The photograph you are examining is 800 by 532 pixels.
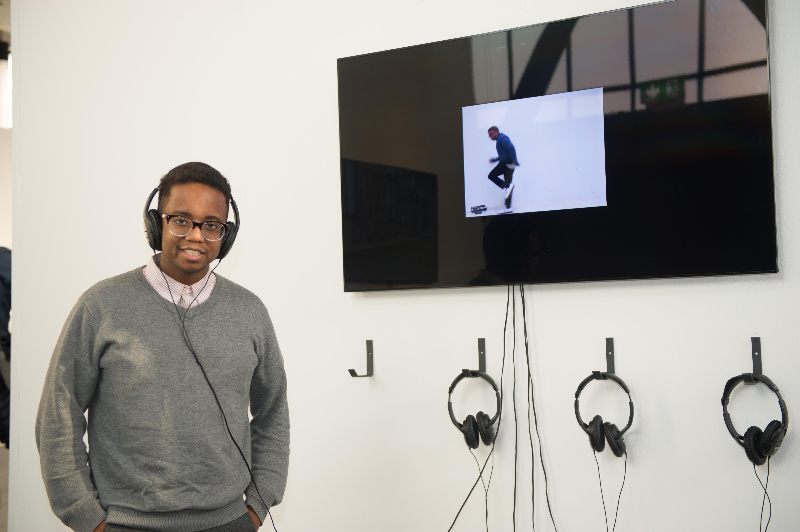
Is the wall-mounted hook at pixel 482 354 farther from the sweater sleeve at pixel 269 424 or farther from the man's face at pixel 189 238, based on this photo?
the man's face at pixel 189 238

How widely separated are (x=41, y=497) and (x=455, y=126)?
2508mm

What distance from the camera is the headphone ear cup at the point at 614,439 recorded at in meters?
1.89

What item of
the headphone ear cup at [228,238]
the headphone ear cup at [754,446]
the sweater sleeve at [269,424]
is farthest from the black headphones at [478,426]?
the headphone ear cup at [228,238]

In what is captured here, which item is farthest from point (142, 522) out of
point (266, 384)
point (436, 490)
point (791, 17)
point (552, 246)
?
point (791, 17)

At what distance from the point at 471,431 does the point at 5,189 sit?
5083 mm

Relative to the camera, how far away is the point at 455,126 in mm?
2209

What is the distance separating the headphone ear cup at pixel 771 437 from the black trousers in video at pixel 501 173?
1039 mm

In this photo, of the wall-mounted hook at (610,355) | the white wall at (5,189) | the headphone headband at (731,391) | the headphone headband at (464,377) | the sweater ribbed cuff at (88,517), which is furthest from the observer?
the white wall at (5,189)

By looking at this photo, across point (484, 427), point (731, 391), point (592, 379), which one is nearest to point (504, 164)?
point (592, 379)

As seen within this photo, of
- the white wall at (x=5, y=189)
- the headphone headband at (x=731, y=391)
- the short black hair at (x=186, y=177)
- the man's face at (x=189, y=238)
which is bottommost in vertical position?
the headphone headband at (x=731, y=391)

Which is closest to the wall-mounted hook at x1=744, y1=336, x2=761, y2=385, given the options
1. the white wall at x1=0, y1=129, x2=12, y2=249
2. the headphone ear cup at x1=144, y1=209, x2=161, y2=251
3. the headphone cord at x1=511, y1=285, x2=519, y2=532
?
the headphone cord at x1=511, y1=285, x2=519, y2=532

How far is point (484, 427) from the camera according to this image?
2.09 m

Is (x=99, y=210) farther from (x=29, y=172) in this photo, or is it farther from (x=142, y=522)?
(x=142, y=522)

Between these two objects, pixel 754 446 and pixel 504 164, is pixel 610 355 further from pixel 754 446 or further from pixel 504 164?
pixel 504 164
